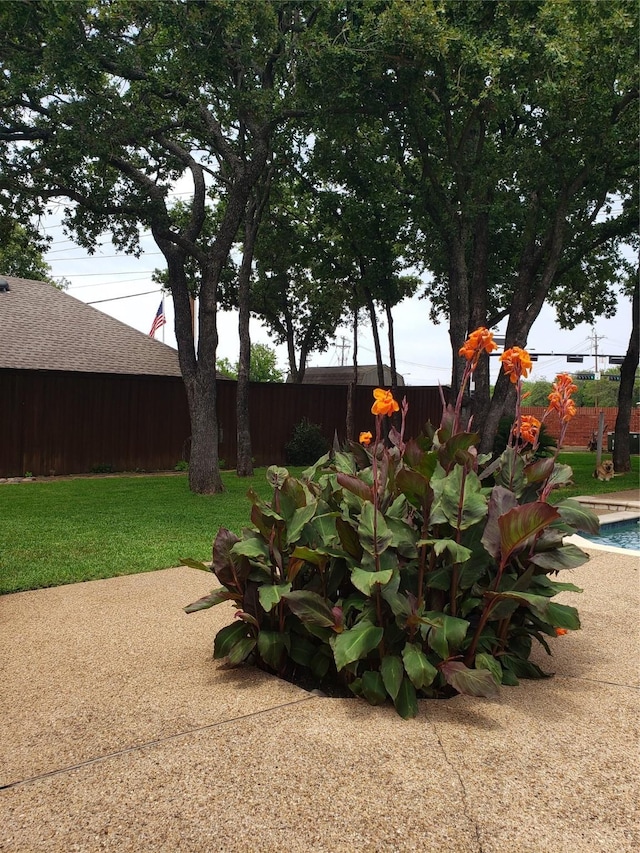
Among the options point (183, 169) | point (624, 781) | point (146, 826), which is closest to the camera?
point (146, 826)

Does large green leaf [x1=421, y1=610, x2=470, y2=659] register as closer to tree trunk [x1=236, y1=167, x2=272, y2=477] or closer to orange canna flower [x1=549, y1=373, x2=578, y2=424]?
orange canna flower [x1=549, y1=373, x2=578, y2=424]

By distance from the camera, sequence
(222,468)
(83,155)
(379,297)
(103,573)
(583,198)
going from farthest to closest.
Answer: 1. (379,297)
2. (222,468)
3. (583,198)
4. (83,155)
5. (103,573)

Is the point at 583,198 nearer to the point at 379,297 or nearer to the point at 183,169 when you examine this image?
the point at 379,297

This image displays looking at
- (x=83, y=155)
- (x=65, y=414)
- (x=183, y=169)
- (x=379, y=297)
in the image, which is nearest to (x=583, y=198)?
(x=379, y=297)

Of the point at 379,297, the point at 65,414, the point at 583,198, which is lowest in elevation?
the point at 65,414

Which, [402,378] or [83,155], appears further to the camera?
[402,378]

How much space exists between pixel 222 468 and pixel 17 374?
523 cm

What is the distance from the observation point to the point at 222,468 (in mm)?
16703

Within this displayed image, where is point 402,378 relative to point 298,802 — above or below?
above

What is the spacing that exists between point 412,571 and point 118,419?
13.3 metres

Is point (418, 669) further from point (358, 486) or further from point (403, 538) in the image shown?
point (358, 486)

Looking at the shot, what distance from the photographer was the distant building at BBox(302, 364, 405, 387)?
109 feet

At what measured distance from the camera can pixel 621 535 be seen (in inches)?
344

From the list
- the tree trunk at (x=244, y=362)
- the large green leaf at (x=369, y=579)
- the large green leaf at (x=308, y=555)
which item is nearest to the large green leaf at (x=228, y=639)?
the large green leaf at (x=308, y=555)
